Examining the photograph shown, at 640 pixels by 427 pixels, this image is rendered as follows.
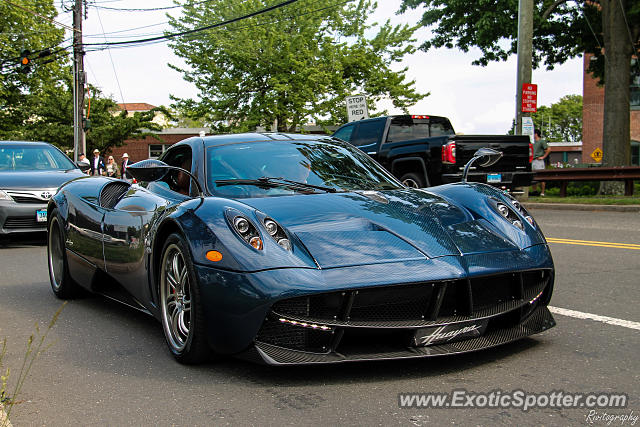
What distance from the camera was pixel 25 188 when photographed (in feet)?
35.8

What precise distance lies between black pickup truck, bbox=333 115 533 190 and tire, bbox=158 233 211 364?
31.6 ft

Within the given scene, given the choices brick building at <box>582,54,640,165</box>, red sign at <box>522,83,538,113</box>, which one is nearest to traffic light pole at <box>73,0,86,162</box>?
red sign at <box>522,83,538,113</box>

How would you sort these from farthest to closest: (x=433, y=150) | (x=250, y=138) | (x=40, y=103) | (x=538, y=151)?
(x=40, y=103)
(x=538, y=151)
(x=433, y=150)
(x=250, y=138)

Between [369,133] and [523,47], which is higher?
[523,47]

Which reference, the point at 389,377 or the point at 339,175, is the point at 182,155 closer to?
the point at 339,175

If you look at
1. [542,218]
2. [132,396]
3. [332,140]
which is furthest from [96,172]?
[132,396]

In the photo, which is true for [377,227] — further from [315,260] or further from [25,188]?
[25,188]

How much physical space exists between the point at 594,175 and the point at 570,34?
6.66 metres

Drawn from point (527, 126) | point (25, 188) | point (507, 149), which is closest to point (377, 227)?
point (25, 188)

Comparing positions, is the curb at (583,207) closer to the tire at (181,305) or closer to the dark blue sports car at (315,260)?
the dark blue sports car at (315,260)

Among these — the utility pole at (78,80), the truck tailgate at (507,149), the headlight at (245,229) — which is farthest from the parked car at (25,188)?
the utility pole at (78,80)

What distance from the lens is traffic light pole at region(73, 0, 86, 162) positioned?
30.2m

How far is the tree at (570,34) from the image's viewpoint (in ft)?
69.0

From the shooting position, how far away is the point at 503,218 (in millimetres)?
4344
